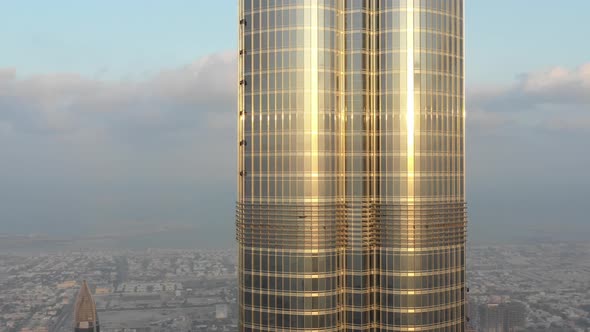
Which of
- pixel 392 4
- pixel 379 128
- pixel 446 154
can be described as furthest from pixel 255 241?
pixel 392 4

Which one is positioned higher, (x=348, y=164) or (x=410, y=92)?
(x=410, y=92)

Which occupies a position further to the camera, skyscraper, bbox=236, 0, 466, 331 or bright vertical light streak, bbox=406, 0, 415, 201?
bright vertical light streak, bbox=406, 0, 415, 201

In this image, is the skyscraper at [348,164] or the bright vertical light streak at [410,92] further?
the bright vertical light streak at [410,92]

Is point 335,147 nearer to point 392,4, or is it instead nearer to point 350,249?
point 350,249

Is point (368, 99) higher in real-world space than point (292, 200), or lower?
higher

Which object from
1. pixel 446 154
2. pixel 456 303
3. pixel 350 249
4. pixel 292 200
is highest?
pixel 446 154

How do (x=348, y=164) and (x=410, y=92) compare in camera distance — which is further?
(x=348, y=164)

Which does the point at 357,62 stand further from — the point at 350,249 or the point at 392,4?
the point at 350,249
